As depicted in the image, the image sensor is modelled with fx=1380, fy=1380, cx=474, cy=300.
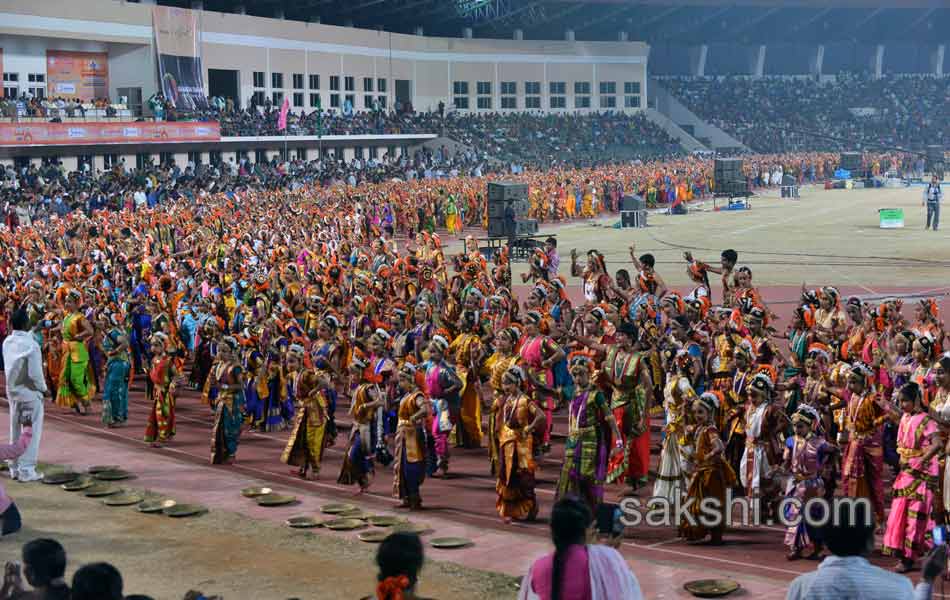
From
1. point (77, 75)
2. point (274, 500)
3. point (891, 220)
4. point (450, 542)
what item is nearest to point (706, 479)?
point (450, 542)

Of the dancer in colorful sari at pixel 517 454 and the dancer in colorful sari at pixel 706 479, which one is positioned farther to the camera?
the dancer in colorful sari at pixel 517 454

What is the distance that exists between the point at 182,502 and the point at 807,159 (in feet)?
197

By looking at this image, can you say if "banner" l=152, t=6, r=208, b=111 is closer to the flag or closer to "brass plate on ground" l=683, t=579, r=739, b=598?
the flag

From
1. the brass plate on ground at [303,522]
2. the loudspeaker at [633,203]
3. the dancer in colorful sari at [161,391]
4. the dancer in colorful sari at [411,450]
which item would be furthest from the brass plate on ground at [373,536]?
the loudspeaker at [633,203]

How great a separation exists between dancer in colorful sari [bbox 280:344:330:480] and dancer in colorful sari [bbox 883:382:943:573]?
5.47 m

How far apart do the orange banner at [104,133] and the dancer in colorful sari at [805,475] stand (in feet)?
119

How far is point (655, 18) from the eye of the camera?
87125mm

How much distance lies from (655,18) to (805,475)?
79.9 m

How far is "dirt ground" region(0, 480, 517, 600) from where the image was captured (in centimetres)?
962

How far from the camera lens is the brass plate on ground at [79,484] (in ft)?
41.9

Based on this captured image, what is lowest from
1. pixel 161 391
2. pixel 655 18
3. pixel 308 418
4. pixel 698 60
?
pixel 308 418

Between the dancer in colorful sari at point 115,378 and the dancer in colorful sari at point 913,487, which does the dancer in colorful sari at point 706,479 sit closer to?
the dancer in colorful sari at point 913,487

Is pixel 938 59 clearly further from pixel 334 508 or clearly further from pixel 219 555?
pixel 219 555

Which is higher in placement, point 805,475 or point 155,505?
point 805,475
